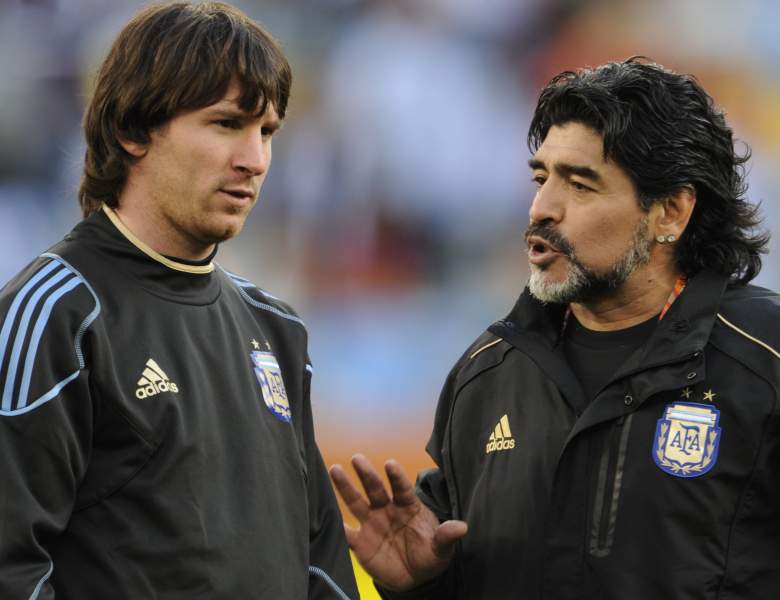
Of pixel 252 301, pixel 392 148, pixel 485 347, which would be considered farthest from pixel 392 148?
pixel 252 301

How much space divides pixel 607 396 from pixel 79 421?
1.22 metres

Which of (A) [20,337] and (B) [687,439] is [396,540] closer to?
(B) [687,439]

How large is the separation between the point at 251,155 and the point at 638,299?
3.53ft

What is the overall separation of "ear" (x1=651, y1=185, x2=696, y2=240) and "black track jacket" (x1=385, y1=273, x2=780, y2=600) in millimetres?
168

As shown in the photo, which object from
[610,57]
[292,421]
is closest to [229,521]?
[292,421]

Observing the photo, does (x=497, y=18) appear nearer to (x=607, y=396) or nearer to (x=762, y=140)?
(x=762, y=140)

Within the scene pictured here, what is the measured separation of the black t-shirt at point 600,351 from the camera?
9.59ft

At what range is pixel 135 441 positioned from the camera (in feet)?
7.32

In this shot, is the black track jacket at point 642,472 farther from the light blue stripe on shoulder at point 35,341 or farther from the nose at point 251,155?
the light blue stripe on shoulder at point 35,341

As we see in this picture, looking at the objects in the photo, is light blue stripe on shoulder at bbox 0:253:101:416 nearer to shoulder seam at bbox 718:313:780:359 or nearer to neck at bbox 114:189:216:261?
neck at bbox 114:189:216:261

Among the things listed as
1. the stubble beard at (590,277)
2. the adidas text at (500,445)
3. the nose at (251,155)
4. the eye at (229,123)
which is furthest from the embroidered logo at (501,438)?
the eye at (229,123)

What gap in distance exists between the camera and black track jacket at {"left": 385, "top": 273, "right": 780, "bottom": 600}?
2.65 metres

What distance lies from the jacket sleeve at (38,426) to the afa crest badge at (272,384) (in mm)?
450

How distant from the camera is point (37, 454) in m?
2.12
